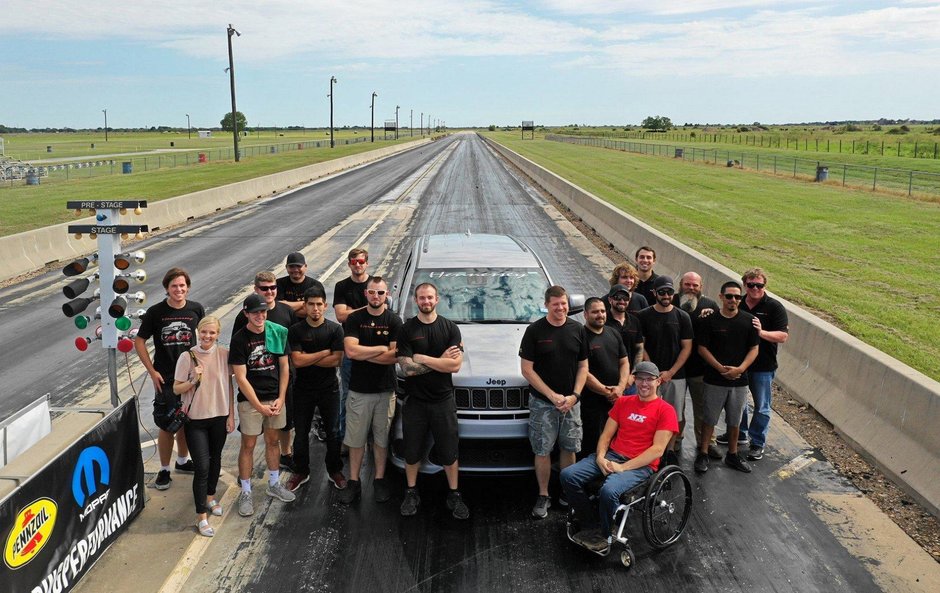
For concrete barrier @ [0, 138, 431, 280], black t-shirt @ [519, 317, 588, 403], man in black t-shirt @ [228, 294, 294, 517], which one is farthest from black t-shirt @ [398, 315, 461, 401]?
concrete barrier @ [0, 138, 431, 280]

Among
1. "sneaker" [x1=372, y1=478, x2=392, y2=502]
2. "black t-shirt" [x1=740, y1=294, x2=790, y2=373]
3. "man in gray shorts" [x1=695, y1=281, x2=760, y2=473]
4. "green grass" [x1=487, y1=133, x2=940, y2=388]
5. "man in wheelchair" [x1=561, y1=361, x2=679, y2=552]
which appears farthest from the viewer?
"green grass" [x1=487, y1=133, x2=940, y2=388]

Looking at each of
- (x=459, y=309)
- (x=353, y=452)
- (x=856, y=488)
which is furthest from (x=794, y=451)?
(x=353, y=452)

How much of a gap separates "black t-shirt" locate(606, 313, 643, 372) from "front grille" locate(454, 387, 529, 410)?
1.09m

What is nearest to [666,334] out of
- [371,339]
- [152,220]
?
[371,339]

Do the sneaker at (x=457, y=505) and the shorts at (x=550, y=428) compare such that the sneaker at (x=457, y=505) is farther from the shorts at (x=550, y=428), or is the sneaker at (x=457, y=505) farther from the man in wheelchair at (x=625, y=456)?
the man in wheelchair at (x=625, y=456)

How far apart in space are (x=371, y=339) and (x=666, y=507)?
270 centimetres

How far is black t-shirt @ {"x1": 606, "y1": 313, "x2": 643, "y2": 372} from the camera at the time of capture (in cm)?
679

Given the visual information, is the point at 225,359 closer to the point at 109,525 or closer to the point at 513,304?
the point at 109,525

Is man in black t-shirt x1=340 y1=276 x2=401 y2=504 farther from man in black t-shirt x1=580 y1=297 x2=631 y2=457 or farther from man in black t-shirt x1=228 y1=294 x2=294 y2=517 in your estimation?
man in black t-shirt x1=580 y1=297 x2=631 y2=457

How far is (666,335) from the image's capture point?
6.91 meters

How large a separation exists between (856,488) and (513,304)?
357 centimetres

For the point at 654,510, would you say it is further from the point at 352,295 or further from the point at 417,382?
the point at 352,295

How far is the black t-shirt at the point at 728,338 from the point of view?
23.1 feet

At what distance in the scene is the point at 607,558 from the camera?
5.74m
